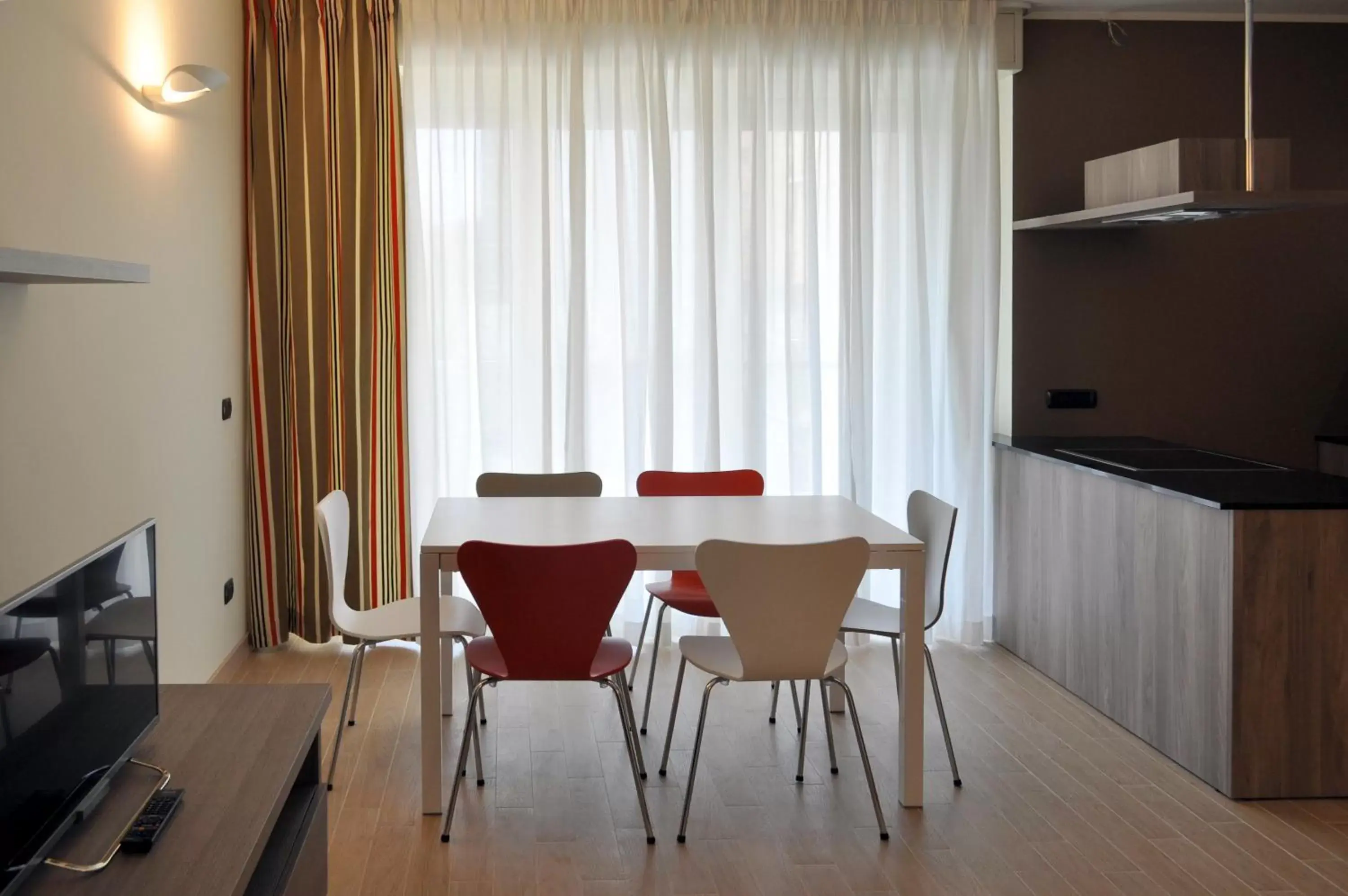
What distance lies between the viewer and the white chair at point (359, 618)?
3.68 m

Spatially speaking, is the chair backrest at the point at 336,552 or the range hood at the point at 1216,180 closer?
the chair backrest at the point at 336,552

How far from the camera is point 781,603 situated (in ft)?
10.5

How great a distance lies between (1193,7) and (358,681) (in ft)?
14.0

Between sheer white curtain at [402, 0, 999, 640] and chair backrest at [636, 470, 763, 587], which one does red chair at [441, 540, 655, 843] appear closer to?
chair backrest at [636, 470, 763, 587]

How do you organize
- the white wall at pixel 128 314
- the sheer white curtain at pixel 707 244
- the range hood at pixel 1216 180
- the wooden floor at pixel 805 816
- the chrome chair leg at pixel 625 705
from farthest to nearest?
1. the sheer white curtain at pixel 707 244
2. the range hood at pixel 1216 180
3. the chrome chair leg at pixel 625 705
4. the wooden floor at pixel 805 816
5. the white wall at pixel 128 314

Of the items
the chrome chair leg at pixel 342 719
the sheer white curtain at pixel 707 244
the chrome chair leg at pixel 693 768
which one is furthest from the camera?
the sheer white curtain at pixel 707 244

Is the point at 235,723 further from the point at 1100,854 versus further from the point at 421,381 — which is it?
the point at 421,381

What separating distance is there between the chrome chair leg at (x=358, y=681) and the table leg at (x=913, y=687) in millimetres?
1550

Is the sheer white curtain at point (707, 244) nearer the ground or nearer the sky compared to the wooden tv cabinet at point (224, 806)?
nearer the sky

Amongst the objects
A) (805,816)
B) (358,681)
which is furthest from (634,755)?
(358,681)

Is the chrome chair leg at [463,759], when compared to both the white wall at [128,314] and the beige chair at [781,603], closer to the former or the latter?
the beige chair at [781,603]

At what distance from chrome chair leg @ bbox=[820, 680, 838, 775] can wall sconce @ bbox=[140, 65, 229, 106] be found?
2.49m

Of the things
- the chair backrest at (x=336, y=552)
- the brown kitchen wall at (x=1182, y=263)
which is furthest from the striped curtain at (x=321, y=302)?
the brown kitchen wall at (x=1182, y=263)

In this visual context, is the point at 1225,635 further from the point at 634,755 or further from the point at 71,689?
the point at 71,689
